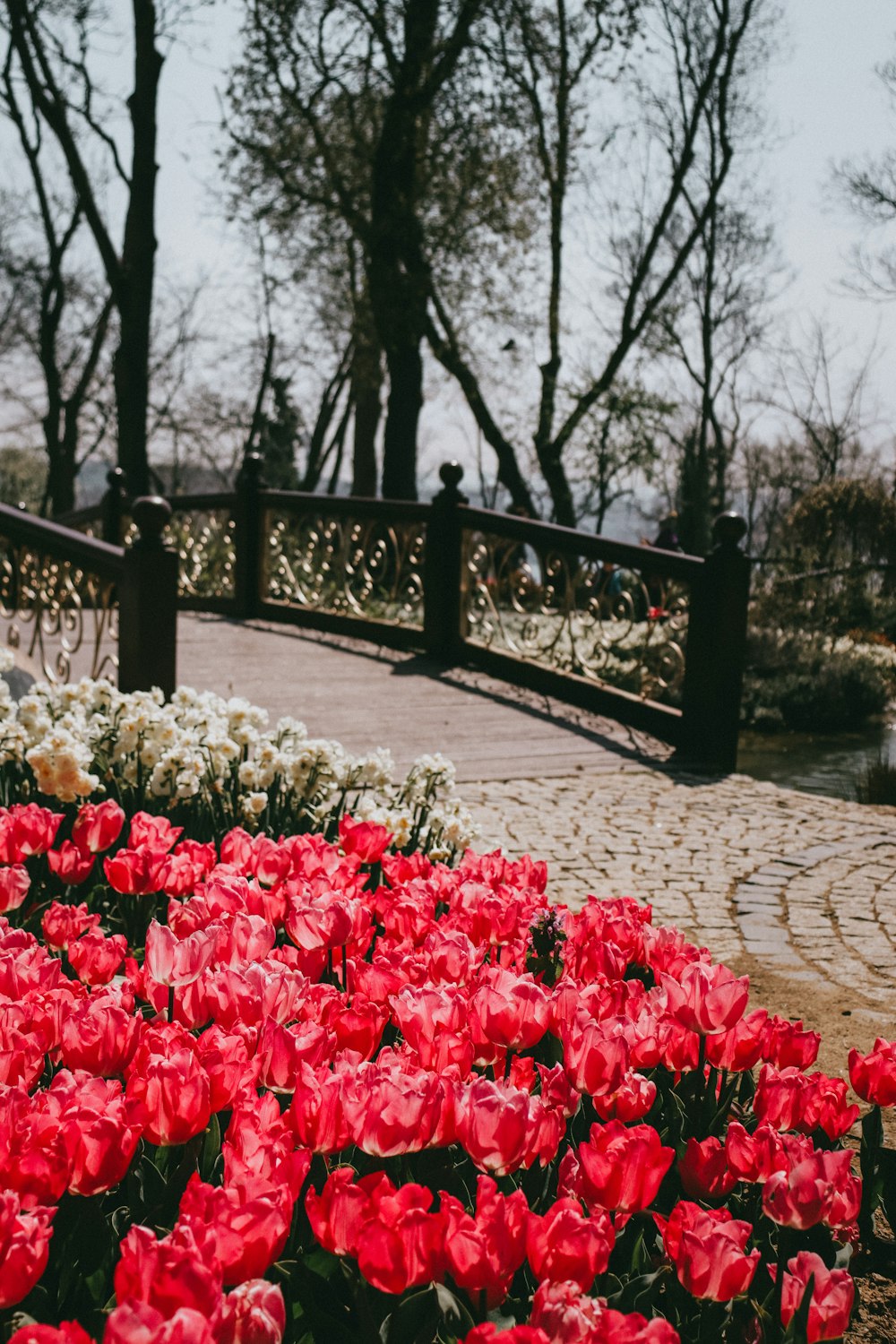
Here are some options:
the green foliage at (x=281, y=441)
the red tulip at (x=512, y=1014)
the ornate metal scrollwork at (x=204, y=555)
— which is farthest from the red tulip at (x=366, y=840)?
the green foliage at (x=281, y=441)

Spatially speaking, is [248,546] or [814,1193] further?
[248,546]

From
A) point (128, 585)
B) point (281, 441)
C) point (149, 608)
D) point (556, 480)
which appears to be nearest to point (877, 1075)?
point (149, 608)

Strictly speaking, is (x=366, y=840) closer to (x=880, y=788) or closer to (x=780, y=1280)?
(x=780, y=1280)

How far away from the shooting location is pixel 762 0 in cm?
2203

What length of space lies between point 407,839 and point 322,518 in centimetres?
894

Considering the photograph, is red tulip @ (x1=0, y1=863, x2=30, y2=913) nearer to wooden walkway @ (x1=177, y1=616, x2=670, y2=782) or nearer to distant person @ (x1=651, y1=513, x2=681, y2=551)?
wooden walkway @ (x1=177, y1=616, x2=670, y2=782)

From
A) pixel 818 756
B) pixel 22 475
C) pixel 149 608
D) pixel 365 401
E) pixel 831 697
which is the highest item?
pixel 365 401

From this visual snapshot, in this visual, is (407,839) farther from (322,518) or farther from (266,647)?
(322,518)

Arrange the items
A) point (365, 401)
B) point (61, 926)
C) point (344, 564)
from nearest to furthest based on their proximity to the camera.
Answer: point (61, 926), point (344, 564), point (365, 401)

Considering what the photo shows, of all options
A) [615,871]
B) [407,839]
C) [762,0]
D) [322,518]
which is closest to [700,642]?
[615,871]

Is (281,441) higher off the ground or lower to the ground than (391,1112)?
higher

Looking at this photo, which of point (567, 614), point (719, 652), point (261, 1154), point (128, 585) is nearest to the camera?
point (261, 1154)

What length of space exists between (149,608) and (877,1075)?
5.08 meters

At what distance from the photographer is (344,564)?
12.2 metres
